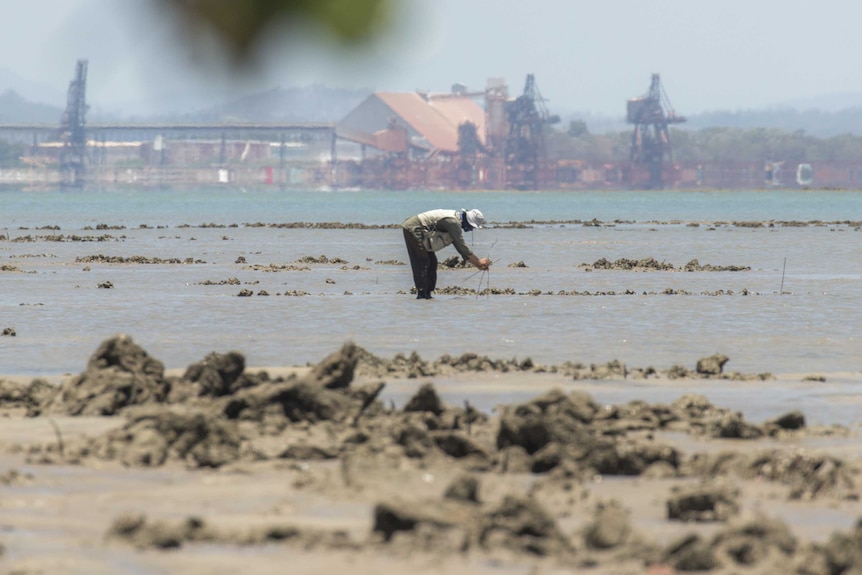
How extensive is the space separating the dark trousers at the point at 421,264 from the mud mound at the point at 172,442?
13.1 metres

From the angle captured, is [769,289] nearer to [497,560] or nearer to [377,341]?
[377,341]

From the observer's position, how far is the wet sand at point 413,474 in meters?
7.43

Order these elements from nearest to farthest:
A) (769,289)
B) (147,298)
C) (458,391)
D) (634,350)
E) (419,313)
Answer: (458,391)
(634,350)
(419,313)
(147,298)
(769,289)

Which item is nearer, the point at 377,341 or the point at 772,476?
the point at 772,476

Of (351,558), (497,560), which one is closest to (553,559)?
(497,560)

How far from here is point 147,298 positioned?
2625 centimetres

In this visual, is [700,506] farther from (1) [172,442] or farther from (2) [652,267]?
(2) [652,267]

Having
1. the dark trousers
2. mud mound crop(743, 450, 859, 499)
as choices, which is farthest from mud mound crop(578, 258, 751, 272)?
mud mound crop(743, 450, 859, 499)

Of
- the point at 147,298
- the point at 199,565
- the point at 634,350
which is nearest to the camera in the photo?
the point at 199,565

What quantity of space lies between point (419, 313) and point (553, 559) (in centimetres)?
1561

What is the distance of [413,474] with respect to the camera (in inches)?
363

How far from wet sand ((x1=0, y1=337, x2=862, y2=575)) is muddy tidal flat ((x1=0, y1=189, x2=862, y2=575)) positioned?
0.02 meters

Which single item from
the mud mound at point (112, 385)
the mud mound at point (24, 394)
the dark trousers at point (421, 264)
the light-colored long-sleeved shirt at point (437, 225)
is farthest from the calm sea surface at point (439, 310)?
the mud mound at point (112, 385)

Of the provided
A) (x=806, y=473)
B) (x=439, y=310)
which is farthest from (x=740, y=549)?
(x=439, y=310)
